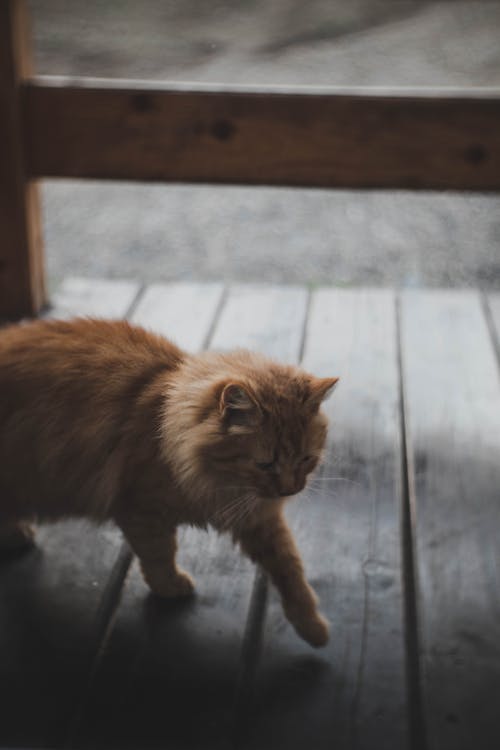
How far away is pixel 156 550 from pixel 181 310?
52.8 inches

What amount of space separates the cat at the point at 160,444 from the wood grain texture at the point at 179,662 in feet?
0.20

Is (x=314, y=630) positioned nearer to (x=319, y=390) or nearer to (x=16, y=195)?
(x=319, y=390)

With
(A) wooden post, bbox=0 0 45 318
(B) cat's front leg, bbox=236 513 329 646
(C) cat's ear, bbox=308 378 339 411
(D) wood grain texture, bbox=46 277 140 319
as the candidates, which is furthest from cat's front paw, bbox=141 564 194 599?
(A) wooden post, bbox=0 0 45 318

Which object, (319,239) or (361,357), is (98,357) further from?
(319,239)

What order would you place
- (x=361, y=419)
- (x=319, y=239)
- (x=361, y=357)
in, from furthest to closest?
(x=319, y=239)
(x=361, y=357)
(x=361, y=419)

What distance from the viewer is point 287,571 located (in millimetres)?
1551

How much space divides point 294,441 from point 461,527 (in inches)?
22.0

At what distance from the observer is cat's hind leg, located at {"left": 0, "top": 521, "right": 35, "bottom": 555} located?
5.76ft

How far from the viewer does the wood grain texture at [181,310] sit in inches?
104

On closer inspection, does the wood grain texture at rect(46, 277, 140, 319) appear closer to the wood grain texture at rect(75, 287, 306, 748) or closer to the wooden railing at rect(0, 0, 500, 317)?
the wooden railing at rect(0, 0, 500, 317)

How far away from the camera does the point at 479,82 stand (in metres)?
2.61

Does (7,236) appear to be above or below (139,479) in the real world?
below

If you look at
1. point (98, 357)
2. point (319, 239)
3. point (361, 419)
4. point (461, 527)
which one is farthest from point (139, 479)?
point (319, 239)

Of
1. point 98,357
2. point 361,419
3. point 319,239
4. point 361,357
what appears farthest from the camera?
point 319,239
